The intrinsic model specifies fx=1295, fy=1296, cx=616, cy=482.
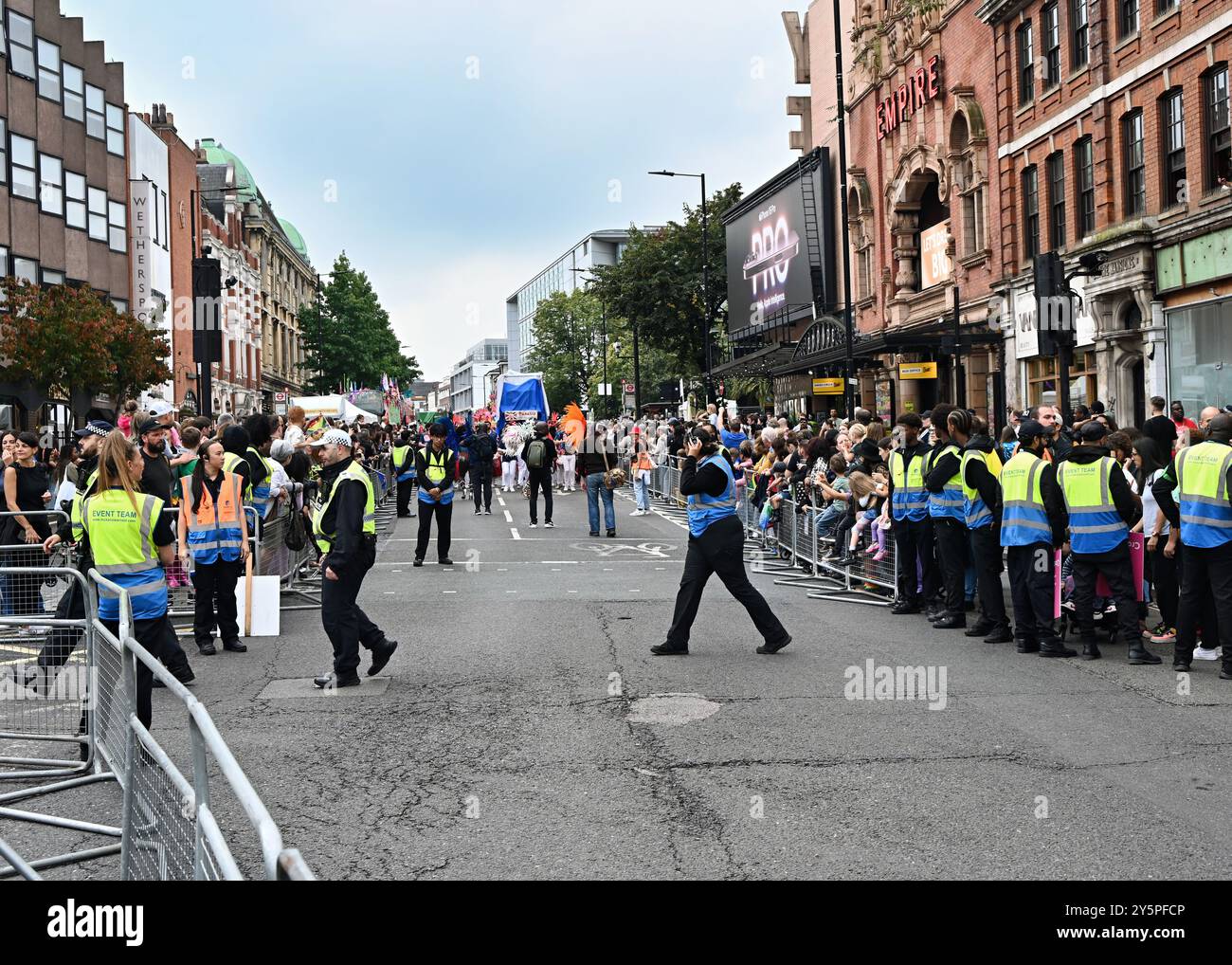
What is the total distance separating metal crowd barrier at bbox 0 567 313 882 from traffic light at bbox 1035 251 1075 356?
1057 cm

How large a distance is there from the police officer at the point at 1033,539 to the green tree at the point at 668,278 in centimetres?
4912

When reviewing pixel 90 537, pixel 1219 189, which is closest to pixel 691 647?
A: pixel 90 537

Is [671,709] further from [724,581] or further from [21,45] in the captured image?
[21,45]

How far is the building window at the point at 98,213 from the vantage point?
4181cm

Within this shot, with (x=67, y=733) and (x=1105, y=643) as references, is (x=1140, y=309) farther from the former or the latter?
(x=67, y=733)

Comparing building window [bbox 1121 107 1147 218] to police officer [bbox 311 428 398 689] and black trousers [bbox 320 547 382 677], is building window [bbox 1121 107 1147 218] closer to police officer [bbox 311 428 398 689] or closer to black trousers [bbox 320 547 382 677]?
police officer [bbox 311 428 398 689]

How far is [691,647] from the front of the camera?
36.0ft

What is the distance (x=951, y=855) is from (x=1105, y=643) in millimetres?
6285

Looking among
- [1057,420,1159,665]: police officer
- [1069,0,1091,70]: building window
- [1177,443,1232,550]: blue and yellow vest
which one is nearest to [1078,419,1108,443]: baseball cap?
[1057,420,1159,665]: police officer

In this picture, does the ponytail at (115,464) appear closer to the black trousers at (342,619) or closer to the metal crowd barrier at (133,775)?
the metal crowd barrier at (133,775)

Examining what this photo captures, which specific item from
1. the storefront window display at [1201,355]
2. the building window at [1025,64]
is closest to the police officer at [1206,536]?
the storefront window display at [1201,355]

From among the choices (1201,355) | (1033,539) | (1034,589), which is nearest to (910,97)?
(1201,355)

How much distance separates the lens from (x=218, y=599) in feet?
36.8

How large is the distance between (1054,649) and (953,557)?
1859 millimetres
